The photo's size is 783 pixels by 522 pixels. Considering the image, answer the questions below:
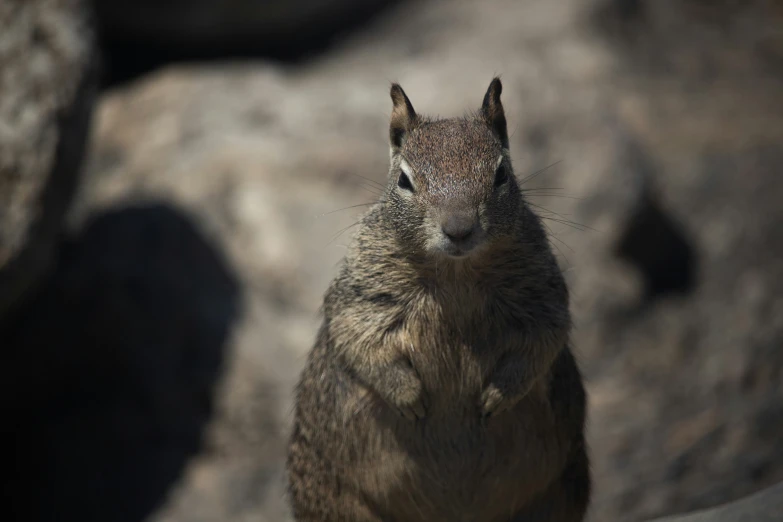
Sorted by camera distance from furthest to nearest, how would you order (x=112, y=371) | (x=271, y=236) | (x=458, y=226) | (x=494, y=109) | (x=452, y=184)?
(x=271, y=236) → (x=112, y=371) → (x=494, y=109) → (x=452, y=184) → (x=458, y=226)

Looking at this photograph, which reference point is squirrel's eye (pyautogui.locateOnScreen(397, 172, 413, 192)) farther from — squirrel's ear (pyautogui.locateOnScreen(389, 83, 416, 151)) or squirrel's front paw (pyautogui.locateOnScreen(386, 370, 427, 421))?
squirrel's front paw (pyautogui.locateOnScreen(386, 370, 427, 421))

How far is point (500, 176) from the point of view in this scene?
4.07 m

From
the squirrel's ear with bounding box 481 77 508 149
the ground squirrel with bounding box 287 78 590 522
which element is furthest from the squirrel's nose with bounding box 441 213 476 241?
the squirrel's ear with bounding box 481 77 508 149

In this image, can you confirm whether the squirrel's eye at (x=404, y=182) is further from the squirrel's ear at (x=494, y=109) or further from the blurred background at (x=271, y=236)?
the blurred background at (x=271, y=236)

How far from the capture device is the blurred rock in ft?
18.9

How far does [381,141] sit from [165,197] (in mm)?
1927

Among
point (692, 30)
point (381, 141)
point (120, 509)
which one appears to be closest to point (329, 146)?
point (381, 141)

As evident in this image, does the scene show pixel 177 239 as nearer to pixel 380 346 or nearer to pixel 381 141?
pixel 381 141

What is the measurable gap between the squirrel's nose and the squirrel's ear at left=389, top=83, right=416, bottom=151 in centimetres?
78

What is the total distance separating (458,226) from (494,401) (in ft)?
3.02

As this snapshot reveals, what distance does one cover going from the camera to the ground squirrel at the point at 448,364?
411cm

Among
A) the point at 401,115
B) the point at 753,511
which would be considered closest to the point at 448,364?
the point at 401,115

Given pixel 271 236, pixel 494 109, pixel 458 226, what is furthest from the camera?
pixel 271 236

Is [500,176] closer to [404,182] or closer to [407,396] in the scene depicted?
[404,182]
